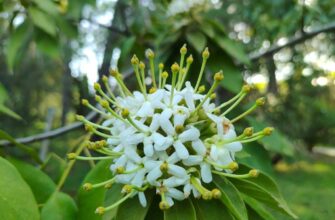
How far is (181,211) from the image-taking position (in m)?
0.93

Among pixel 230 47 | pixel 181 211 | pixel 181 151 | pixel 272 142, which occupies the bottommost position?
pixel 181 211

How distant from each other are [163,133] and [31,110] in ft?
26.5

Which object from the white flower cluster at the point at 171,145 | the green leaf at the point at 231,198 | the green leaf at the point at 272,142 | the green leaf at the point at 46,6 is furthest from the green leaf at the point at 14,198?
the green leaf at the point at 46,6

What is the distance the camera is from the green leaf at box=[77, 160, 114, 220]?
1097 mm

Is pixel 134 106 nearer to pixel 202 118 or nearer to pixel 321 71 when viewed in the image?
pixel 202 118

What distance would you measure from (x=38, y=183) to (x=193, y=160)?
50 centimetres

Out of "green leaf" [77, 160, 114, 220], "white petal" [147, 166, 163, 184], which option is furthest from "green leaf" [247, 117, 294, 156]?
"white petal" [147, 166, 163, 184]

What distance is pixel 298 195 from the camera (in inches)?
332

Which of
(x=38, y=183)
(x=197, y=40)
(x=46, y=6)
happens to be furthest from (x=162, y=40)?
(x=38, y=183)

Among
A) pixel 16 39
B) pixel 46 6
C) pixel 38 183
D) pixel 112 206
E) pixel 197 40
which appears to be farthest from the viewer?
pixel 16 39

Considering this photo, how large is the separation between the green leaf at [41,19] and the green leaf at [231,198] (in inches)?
52.3

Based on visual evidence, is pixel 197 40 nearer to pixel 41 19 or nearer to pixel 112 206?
pixel 41 19

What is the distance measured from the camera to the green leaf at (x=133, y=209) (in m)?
0.95

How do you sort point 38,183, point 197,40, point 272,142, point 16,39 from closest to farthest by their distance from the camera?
point 38,183, point 272,142, point 197,40, point 16,39
